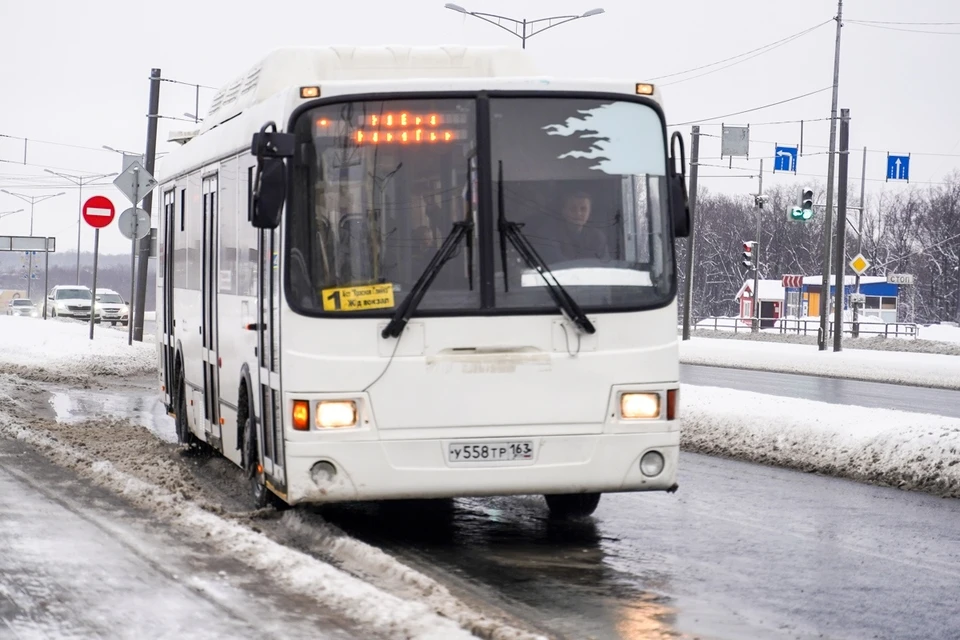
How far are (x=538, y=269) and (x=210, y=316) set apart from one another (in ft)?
12.8

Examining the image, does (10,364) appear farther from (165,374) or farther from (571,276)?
(571,276)

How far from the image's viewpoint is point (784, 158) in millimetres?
51750

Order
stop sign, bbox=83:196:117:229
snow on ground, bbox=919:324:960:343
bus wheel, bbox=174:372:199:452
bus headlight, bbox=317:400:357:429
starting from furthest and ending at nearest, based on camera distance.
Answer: snow on ground, bbox=919:324:960:343
stop sign, bbox=83:196:117:229
bus wheel, bbox=174:372:199:452
bus headlight, bbox=317:400:357:429

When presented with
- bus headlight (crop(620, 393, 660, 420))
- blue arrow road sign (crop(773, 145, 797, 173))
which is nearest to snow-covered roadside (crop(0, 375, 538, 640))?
bus headlight (crop(620, 393, 660, 420))

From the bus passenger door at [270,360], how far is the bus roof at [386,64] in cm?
147

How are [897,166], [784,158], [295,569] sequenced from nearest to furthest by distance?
[295,569]
[784,158]
[897,166]

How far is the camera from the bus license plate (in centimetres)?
858

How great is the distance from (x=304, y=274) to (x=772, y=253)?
4558 inches

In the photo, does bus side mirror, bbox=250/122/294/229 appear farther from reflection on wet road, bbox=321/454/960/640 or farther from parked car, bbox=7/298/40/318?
parked car, bbox=7/298/40/318

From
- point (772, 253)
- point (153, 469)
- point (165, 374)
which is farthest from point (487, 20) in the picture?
point (772, 253)

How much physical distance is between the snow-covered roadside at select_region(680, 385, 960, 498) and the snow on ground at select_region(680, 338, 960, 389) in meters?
13.5

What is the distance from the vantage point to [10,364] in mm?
26812

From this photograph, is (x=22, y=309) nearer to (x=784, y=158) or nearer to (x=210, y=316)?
(x=784, y=158)

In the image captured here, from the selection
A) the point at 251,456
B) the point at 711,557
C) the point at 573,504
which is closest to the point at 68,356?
the point at 251,456
